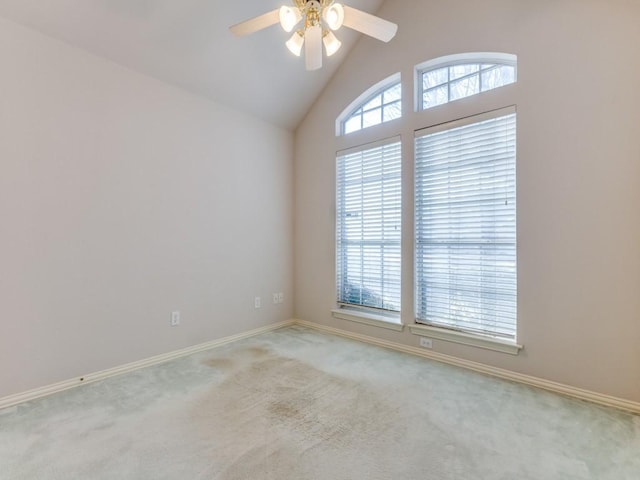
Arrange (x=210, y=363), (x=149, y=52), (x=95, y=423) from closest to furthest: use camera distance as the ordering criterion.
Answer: (x=95, y=423) < (x=149, y=52) < (x=210, y=363)

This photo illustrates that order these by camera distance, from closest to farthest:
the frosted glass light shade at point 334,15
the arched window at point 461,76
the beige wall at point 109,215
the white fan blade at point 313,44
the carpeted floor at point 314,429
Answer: the carpeted floor at point 314,429 → the frosted glass light shade at point 334,15 → the white fan blade at point 313,44 → the beige wall at point 109,215 → the arched window at point 461,76

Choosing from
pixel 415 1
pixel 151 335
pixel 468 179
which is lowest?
pixel 151 335

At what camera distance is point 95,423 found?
1.92 meters

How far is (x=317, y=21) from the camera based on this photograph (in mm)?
2074

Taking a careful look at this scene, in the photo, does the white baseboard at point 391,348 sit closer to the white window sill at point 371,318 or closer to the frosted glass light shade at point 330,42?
the white window sill at point 371,318

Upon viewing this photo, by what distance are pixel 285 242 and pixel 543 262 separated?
2809 mm

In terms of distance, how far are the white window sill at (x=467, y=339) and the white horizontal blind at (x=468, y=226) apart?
0.07m

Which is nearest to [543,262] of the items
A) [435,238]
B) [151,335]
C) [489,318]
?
[489,318]

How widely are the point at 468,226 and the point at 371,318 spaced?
1.40 meters

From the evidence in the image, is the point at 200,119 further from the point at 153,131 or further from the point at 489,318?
the point at 489,318

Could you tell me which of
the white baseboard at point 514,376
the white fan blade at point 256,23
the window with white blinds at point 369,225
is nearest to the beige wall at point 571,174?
the white baseboard at point 514,376

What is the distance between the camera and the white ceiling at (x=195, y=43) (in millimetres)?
2307

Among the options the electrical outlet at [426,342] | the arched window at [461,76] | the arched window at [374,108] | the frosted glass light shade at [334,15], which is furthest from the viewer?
the arched window at [374,108]

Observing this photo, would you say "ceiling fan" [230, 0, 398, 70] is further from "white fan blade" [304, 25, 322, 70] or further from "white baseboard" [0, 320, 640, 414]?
"white baseboard" [0, 320, 640, 414]
